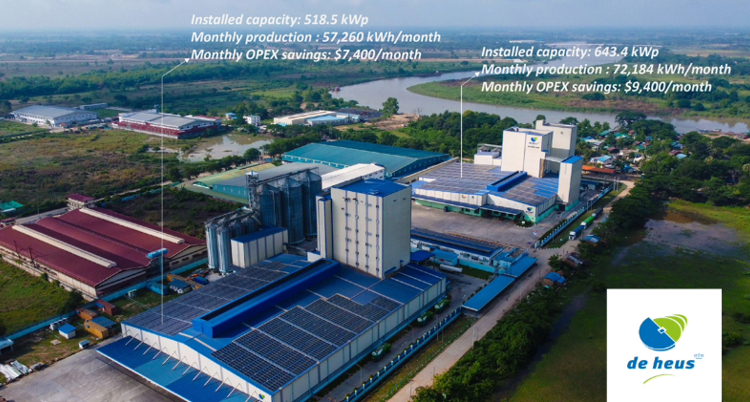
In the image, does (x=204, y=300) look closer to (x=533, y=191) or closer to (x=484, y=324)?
(x=484, y=324)

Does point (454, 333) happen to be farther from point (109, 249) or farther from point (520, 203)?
point (109, 249)

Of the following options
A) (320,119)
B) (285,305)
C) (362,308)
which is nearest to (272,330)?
(285,305)

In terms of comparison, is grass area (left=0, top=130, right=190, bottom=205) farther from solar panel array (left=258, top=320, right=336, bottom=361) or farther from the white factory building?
solar panel array (left=258, top=320, right=336, bottom=361)

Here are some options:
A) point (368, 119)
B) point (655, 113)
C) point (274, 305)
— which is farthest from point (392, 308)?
point (655, 113)

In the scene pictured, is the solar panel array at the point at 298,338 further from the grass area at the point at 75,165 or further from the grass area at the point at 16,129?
the grass area at the point at 16,129

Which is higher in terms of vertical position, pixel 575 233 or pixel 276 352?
pixel 276 352

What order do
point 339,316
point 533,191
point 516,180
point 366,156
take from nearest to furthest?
point 339,316 → point 533,191 → point 516,180 → point 366,156

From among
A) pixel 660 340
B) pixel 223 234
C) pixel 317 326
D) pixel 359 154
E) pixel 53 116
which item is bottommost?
pixel 317 326
